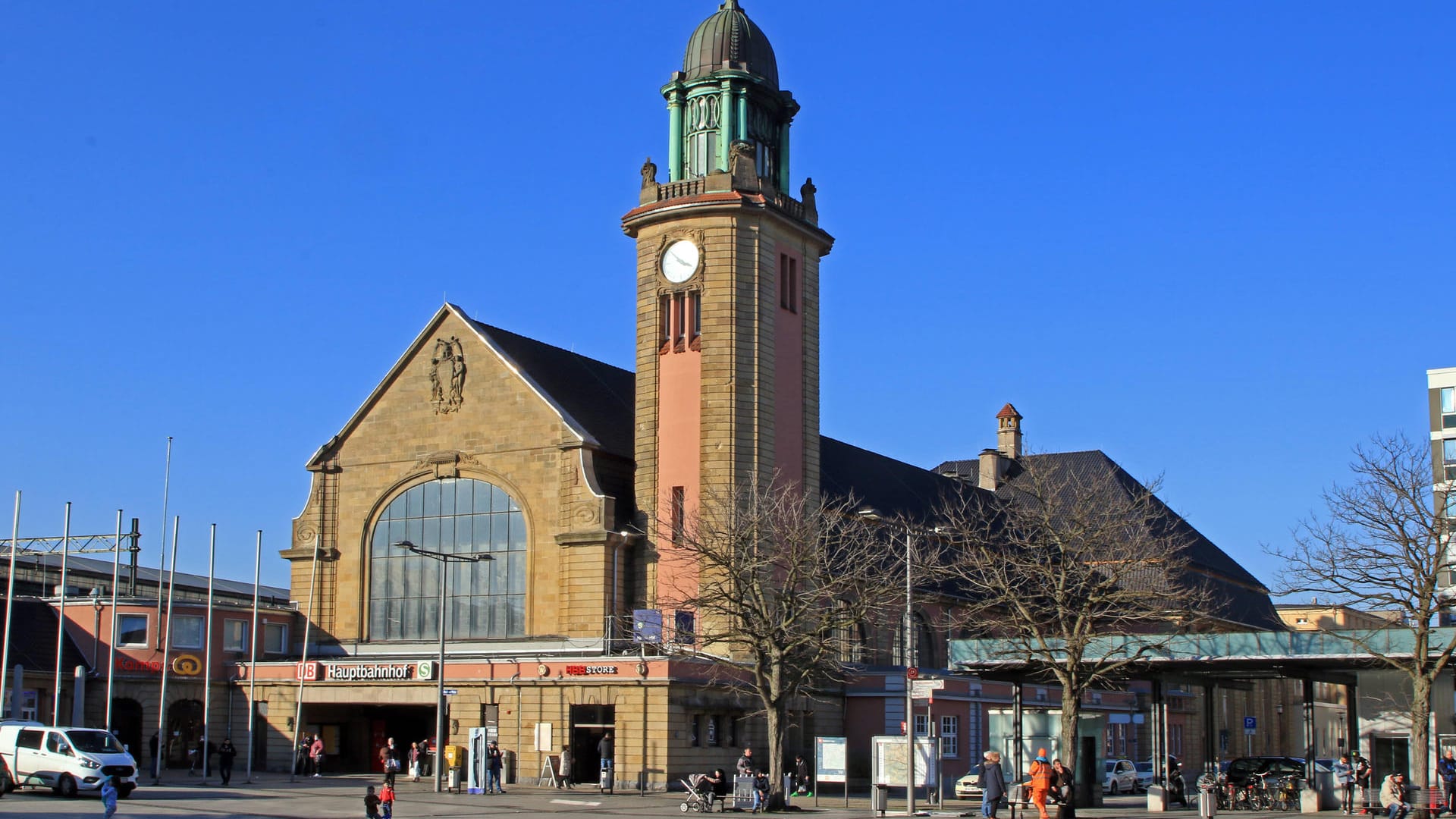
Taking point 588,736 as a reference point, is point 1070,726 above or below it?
above

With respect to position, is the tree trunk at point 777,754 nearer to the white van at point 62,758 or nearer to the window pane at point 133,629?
the white van at point 62,758

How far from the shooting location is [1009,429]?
110m

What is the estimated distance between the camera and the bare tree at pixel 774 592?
145 feet

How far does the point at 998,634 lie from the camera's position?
7550 centimetres

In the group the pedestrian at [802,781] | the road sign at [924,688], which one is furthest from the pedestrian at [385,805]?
the pedestrian at [802,781]

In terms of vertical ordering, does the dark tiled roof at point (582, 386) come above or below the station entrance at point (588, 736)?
above

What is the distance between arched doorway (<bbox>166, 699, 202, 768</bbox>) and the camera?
59438 millimetres

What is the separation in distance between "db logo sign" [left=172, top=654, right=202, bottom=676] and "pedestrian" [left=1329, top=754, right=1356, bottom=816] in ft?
125

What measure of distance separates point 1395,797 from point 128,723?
4256 cm

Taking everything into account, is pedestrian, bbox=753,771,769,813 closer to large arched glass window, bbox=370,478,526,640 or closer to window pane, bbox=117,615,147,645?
large arched glass window, bbox=370,478,526,640

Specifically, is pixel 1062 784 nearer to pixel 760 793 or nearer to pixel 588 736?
pixel 760 793

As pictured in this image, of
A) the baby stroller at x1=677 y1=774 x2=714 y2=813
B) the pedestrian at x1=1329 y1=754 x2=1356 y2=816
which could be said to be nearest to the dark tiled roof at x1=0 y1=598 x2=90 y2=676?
the baby stroller at x1=677 y1=774 x2=714 y2=813

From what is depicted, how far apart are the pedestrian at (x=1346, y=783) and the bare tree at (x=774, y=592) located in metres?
13.4

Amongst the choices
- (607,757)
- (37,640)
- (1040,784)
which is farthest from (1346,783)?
(37,640)
